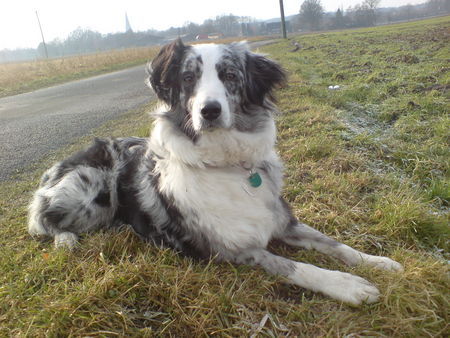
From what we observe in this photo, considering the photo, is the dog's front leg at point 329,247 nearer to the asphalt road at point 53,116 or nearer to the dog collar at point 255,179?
the dog collar at point 255,179

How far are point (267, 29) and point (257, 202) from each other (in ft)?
288

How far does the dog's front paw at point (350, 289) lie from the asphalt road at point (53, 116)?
4.38 meters

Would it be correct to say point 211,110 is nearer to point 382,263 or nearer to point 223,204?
point 223,204

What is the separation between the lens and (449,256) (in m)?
2.59

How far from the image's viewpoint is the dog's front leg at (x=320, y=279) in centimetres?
212

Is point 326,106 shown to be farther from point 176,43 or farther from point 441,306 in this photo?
point 441,306

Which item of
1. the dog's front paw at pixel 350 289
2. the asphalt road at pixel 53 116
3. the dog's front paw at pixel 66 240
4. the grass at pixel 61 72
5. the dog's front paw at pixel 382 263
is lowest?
the dog's front paw at pixel 382 263

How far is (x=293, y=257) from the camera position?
2.70m

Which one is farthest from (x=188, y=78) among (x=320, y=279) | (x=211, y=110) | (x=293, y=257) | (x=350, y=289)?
(x=350, y=289)

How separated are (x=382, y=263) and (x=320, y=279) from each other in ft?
1.73

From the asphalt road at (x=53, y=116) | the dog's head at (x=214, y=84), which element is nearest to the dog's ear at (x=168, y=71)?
the dog's head at (x=214, y=84)

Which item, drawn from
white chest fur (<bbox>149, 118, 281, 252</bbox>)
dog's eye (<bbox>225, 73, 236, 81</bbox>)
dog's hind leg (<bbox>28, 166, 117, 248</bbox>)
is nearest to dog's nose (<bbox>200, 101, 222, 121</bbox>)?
white chest fur (<bbox>149, 118, 281, 252</bbox>)

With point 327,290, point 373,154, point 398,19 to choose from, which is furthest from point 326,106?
point 398,19

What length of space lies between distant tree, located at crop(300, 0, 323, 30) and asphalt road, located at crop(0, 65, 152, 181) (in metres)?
74.4
